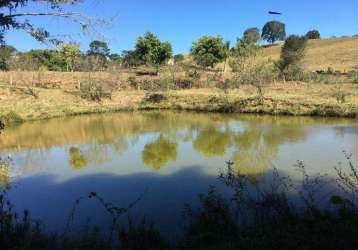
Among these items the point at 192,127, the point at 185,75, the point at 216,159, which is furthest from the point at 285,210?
the point at 185,75

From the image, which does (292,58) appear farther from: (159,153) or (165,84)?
(159,153)

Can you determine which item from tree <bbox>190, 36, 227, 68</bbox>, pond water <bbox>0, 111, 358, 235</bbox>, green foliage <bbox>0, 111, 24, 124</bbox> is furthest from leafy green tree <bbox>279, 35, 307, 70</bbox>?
green foliage <bbox>0, 111, 24, 124</bbox>

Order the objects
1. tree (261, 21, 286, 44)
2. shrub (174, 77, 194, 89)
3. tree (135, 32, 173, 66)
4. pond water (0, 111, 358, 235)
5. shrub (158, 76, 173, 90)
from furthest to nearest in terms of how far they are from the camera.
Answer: tree (261, 21, 286, 44), tree (135, 32, 173, 66), shrub (174, 77, 194, 89), shrub (158, 76, 173, 90), pond water (0, 111, 358, 235)

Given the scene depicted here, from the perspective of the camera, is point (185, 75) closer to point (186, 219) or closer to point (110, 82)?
point (110, 82)

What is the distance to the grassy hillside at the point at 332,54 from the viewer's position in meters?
47.9

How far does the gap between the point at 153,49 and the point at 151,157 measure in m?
33.8

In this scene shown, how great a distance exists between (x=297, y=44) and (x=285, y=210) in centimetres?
4395

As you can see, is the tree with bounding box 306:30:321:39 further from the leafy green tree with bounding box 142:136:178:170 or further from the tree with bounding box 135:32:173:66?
the leafy green tree with bounding box 142:136:178:170

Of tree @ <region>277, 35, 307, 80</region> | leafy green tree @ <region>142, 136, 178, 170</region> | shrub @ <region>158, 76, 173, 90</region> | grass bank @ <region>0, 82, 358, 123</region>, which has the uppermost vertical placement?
tree @ <region>277, 35, 307, 80</region>

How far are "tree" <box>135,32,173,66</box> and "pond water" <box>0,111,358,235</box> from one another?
901 inches

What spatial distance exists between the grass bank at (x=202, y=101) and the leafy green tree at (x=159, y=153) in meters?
10.9

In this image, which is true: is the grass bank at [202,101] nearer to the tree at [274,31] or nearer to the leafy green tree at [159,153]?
the leafy green tree at [159,153]

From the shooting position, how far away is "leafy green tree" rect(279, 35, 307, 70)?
139 ft

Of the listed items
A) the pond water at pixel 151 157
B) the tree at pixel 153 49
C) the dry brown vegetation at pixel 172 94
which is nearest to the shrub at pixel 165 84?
the dry brown vegetation at pixel 172 94
